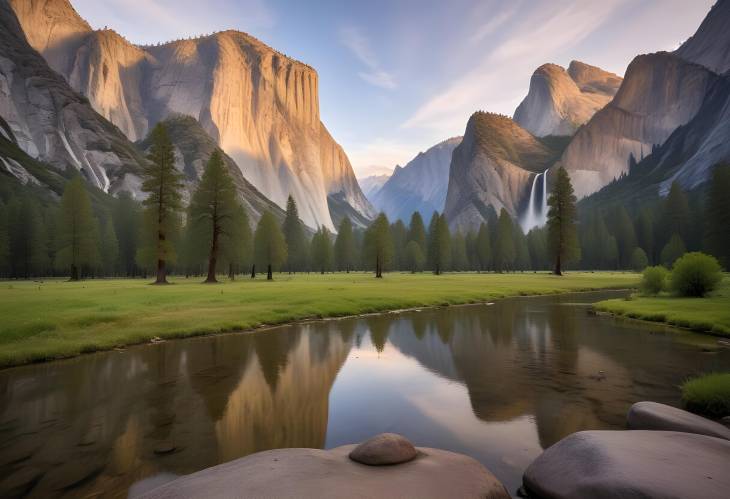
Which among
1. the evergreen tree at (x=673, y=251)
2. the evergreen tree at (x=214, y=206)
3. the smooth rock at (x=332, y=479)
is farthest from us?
the evergreen tree at (x=673, y=251)

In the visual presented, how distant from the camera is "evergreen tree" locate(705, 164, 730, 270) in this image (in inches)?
2484

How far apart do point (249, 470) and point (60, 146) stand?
188m

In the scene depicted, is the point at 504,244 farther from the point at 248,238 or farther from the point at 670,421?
the point at 670,421

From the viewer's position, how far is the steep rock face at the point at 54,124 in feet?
477

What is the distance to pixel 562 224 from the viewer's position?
7031 cm

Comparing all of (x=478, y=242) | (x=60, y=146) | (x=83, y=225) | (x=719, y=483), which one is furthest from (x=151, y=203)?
(x=60, y=146)

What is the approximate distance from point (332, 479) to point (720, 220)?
273 feet

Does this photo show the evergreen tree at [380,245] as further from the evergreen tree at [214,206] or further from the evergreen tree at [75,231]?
the evergreen tree at [75,231]

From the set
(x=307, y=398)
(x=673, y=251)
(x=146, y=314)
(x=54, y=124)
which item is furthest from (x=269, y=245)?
(x=54, y=124)

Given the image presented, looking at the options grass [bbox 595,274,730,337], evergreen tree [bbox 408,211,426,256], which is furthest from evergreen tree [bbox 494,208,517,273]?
grass [bbox 595,274,730,337]

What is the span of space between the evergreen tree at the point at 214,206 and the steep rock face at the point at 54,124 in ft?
402

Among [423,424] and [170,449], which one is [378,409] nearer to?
[423,424]

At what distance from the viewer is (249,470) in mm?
5715

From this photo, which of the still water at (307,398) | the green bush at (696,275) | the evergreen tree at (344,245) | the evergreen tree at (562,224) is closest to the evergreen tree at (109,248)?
the evergreen tree at (344,245)
